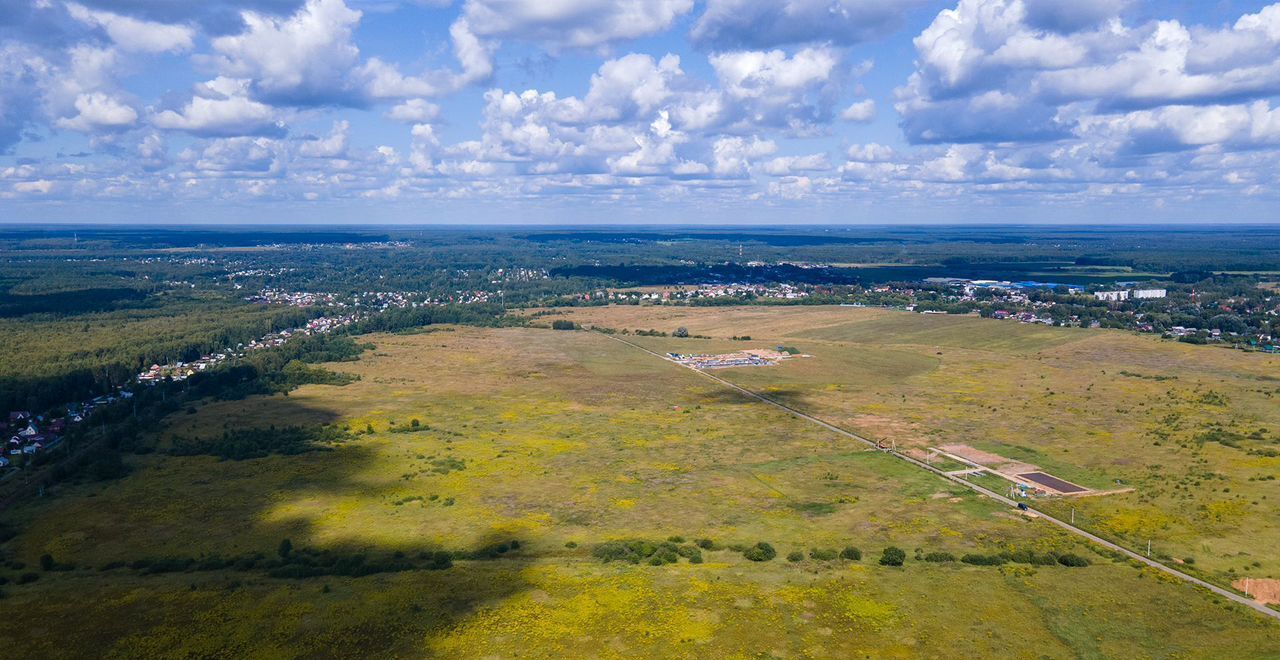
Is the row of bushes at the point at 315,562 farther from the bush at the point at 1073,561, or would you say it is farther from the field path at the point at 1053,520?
the field path at the point at 1053,520

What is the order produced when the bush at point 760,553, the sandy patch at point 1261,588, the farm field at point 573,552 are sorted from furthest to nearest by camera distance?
the bush at point 760,553, the sandy patch at point 1261,588, the farm field at point 573,552

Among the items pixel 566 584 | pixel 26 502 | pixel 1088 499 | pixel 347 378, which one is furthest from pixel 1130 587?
pixel 347 378

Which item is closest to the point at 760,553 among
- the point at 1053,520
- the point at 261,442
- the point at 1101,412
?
the point at 1053,520

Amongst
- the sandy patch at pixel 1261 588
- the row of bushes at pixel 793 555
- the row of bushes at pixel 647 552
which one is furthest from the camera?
the row of bushes at pixel 647 552

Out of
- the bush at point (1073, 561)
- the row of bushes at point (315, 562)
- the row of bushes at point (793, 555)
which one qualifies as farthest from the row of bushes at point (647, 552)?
the bush at point (1073, 561)

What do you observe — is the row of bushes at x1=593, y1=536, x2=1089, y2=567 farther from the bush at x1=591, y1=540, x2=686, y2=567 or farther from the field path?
the field path

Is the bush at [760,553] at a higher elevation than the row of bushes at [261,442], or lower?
higher

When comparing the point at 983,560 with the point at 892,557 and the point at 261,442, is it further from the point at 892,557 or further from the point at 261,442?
the point at 261,442
